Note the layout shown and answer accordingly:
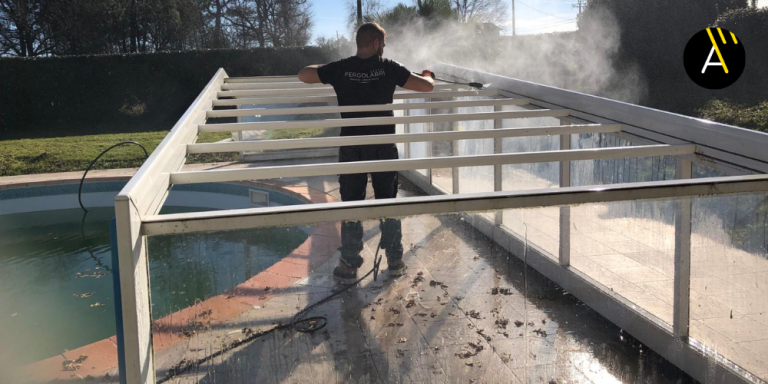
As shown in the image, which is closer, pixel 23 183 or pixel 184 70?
pixel 23 183

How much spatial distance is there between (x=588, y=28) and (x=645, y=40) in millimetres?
1564

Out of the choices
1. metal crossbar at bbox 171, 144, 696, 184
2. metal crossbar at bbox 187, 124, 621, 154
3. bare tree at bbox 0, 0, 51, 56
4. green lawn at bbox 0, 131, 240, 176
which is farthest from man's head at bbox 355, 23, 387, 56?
bare tree at bbox 0, 0, 51, 56

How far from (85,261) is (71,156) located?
18.4 ft

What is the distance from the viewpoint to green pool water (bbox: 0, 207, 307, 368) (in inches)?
60.2

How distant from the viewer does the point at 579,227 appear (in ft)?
9.02

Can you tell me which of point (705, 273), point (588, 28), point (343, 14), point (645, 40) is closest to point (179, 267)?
point (705, 273)

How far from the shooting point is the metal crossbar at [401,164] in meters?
2.20

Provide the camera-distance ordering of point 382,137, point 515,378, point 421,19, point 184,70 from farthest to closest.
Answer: point 184,70, point 421,19, point 382,137, point 515,378

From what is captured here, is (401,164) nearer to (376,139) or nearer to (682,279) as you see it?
(376,139)

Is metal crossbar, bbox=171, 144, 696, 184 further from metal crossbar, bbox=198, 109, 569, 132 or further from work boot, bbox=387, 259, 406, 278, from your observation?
metal crossbar, bbox=198, 109, 569, 132

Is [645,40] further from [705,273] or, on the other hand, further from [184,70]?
[184,70]

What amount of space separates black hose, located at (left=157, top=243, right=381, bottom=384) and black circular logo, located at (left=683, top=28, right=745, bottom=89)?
10.7 m

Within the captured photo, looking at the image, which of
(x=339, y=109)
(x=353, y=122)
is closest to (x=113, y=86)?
(x=339, y=109)

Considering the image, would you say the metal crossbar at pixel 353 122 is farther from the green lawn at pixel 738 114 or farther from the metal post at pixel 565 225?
the green lawn at pixel 738 114
